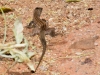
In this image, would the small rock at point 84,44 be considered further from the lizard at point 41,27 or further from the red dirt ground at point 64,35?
the lizard at point 41,27

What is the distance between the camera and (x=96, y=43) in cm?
306

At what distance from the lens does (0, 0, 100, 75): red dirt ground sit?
274 cm

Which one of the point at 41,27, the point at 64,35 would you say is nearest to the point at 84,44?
the point at 64,35

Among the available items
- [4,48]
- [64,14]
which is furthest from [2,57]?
[64,14]

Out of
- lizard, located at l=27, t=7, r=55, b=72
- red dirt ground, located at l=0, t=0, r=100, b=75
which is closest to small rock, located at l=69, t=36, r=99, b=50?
red dirt ground, located at l=0, t=0, r=100, b=75

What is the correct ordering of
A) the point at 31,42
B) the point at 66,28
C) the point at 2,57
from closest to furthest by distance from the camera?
the point at 2,57, the point at 31,42, the point at 66,28

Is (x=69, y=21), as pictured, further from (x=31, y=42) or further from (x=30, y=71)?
(x=30, y=71)

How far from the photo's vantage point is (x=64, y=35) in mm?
3240

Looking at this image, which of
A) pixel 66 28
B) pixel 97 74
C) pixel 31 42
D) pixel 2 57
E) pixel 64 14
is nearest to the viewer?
pixel 97 74

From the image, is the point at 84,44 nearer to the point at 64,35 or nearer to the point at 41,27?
the point at 64,35

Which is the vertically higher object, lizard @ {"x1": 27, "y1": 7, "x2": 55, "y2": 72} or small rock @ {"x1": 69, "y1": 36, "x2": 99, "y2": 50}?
lizard @ {"x1": 27, "y1": 7, "x2": 55, "y2": 72}

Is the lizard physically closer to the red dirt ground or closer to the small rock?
the red dirt ground

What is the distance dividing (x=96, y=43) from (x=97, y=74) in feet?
1.52

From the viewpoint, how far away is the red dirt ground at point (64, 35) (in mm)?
2744
